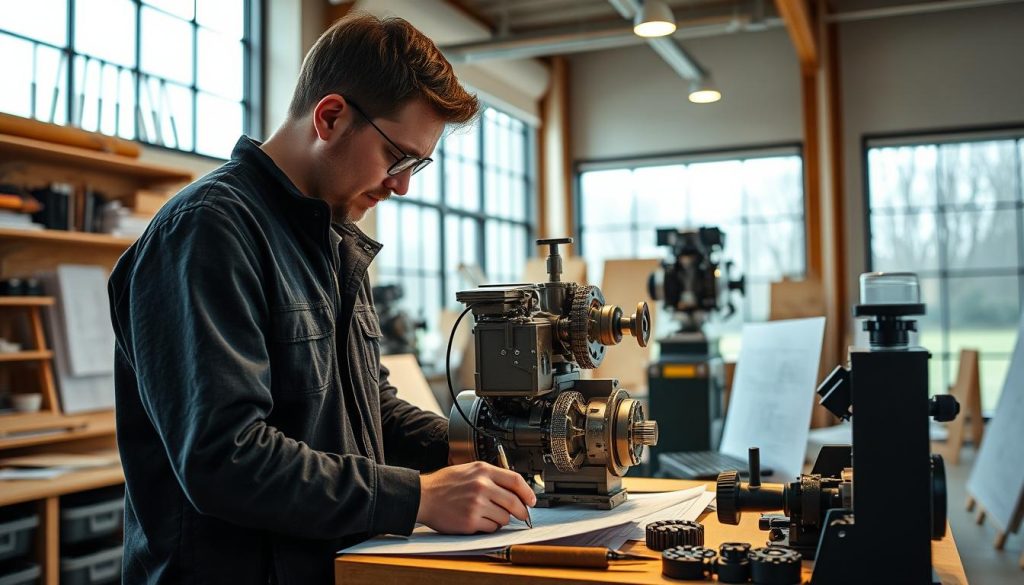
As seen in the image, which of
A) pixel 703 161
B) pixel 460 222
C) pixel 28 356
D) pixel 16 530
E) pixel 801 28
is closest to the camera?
pixel 16 530

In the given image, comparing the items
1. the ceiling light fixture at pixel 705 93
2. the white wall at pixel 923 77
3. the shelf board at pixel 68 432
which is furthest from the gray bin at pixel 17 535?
the white wall at pixel 923 77

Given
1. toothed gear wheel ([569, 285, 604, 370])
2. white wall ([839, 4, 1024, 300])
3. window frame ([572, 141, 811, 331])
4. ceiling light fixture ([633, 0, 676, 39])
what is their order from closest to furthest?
toothed gear wheel ([569, 285, 604, 370])
ceiling light fixture ([633, 0, 676, 39])
white wall ([839, 4, 1024, 300])
window frame ([572, 141, 811, 331])

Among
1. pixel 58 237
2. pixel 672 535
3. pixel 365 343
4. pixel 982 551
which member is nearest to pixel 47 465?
pixel 58 237

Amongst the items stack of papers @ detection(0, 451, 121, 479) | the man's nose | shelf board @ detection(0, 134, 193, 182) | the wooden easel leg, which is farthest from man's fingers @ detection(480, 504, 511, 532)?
the wooden easel leg

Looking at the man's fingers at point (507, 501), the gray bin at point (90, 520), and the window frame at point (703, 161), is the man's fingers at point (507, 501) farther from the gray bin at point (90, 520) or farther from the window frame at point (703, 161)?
the window frame at point (703, 161)

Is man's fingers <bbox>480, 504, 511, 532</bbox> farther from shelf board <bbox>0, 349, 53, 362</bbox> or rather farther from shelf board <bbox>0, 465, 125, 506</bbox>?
shelf board <bbox>0, 349, 53, 362</bbox>

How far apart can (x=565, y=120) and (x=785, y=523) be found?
8.30 m

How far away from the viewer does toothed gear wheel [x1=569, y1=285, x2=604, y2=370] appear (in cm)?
140

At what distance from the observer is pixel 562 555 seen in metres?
1.08

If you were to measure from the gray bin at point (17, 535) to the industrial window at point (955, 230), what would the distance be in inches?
284

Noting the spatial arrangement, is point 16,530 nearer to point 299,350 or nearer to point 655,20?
point 299,350

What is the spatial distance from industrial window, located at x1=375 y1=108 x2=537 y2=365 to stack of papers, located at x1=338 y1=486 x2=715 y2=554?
4449 mm

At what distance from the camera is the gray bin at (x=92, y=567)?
2914mm

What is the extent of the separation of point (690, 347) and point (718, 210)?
5.51 meters
